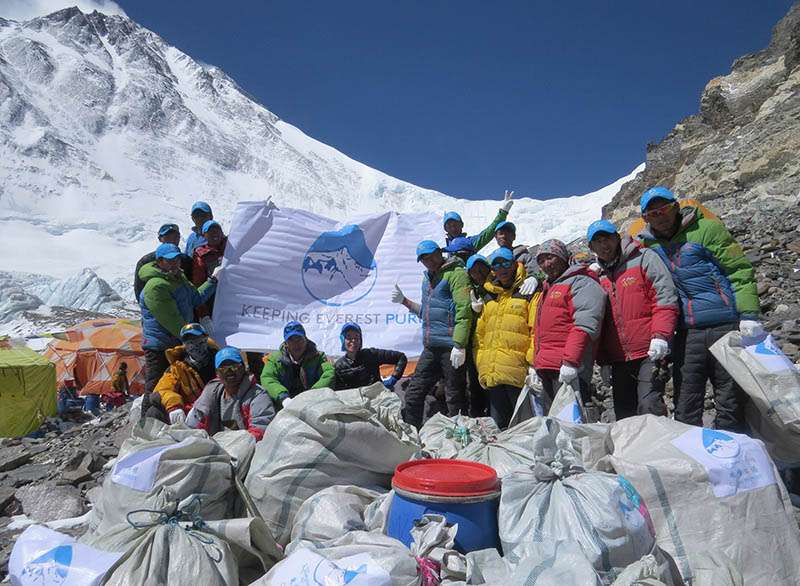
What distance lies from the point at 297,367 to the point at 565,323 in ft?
6.17

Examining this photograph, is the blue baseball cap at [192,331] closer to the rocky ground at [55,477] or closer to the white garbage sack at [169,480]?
the rocky ground at [55,477]

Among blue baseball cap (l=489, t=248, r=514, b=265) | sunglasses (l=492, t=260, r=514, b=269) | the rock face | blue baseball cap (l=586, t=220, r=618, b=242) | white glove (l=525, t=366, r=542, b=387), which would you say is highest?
the rock face

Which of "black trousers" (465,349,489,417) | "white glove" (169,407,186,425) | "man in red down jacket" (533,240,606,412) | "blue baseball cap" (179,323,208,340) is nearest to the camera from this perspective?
Answer: "man in red down jacket" (533,240,606,412)

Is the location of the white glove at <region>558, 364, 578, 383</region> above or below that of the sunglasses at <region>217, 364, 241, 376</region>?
above

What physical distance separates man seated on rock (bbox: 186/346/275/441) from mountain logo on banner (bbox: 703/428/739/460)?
2.46 m

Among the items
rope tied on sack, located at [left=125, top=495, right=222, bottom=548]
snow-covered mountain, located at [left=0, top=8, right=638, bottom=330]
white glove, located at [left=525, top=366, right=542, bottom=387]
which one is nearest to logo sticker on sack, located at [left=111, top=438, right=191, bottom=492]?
rope tied on sack, located at [left=125, top=495, right=222, bottom=548]

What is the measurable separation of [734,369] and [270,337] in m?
3.79

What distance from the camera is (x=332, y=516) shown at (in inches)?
100

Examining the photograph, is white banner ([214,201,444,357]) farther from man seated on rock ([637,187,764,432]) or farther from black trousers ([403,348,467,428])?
man seated on rock ([637,187,764,432])

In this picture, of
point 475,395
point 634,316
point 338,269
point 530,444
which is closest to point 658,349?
point 634,316

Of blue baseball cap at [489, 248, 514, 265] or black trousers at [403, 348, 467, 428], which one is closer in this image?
blue baseball cap at [489, 248, 514, 265]

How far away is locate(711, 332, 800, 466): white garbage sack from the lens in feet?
9.32

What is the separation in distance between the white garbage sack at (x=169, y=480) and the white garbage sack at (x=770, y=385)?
8.31ft

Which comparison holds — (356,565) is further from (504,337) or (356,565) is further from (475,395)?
(475,395)
